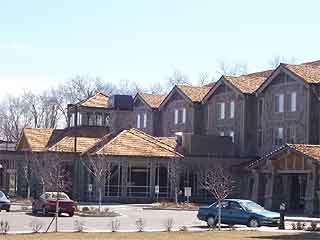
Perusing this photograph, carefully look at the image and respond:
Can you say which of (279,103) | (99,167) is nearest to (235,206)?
(99,167)

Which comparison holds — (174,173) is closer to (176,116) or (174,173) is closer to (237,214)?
(176,116)

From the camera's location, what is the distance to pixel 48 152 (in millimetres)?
63594

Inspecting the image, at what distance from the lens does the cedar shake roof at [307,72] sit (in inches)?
2315

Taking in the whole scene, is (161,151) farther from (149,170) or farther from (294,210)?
(294,210)

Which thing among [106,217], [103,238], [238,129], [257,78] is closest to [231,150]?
[238,129]

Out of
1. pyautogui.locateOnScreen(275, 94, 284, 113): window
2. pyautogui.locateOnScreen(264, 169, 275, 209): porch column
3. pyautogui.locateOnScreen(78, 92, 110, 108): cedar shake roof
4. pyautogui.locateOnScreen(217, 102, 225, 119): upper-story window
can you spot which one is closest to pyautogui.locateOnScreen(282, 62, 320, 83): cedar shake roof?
pyautogui.locateOnScreen(275, 94, 284, 113): window

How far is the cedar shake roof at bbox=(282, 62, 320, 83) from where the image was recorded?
58.8 meters

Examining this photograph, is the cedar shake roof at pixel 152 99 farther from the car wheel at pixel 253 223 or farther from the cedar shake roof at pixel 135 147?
the car wheel at pixel 253 223

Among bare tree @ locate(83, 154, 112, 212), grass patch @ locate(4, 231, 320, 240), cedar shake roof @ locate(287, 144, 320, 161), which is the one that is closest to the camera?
grass patch @ locate(4, 231, 320, 240)

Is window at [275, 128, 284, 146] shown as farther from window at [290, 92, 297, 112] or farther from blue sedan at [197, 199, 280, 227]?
blue sedan at [197, 199, 280, 227]

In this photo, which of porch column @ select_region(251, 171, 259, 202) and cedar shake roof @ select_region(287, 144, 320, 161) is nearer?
cedar shake roof @ select_region(287, 144, 320, 161)

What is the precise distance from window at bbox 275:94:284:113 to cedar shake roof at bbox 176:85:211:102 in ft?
37.2

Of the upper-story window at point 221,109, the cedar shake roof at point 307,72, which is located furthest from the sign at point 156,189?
the cedar shake roof at point 307,72

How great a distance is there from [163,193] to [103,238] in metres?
36.5
